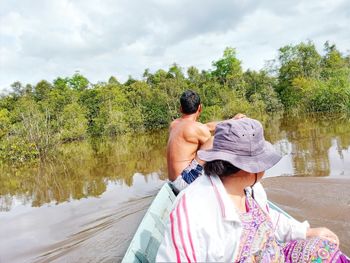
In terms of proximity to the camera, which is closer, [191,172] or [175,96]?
[191,172]

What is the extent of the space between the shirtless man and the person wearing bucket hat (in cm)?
141

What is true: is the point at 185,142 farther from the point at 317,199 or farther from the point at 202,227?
the point at 317,199

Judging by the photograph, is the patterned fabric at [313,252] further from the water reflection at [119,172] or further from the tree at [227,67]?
the tree at [227,67]

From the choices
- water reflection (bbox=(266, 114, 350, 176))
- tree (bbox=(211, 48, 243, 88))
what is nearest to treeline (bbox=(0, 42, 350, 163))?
tree (bbox=(211, 48, 243, 88))

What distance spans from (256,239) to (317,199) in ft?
10.8

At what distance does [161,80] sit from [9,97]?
15.2m

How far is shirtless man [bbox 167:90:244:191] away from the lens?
10.5ft

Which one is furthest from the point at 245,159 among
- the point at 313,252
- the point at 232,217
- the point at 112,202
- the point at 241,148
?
the point at 112,202

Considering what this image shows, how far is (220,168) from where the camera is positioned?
1.49 meters

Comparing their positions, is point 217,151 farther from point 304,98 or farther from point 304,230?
point 304,98

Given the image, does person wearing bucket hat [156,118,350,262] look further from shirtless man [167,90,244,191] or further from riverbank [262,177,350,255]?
riverbank [262,177,350,255]

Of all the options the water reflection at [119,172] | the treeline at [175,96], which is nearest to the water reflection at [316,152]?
the water reflection at [119,172]

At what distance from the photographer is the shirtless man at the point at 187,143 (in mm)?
3201

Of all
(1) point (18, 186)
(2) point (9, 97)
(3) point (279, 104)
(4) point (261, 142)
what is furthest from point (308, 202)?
(2) point (9, 97)
